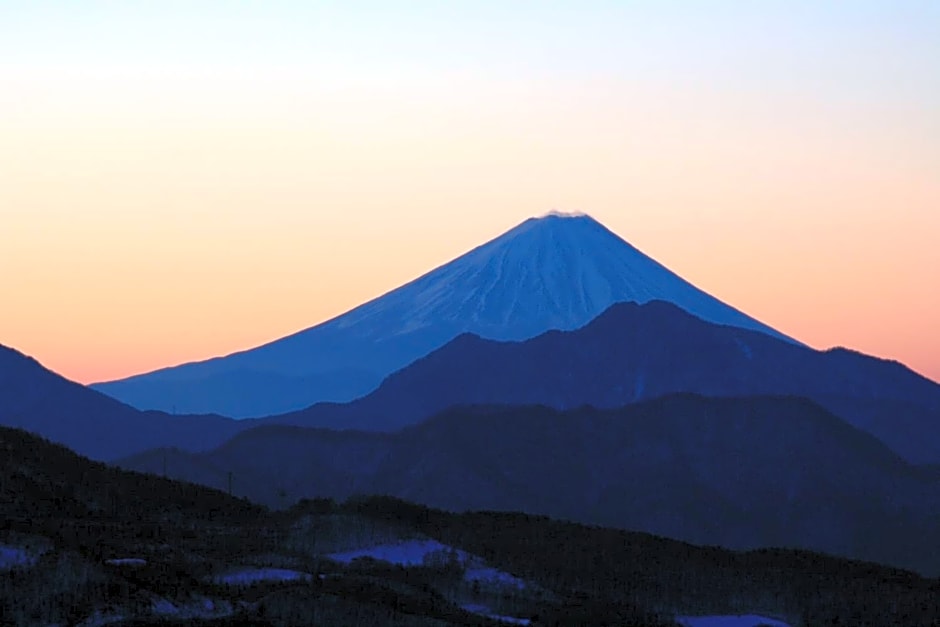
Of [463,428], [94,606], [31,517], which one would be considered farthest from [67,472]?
[463,428]

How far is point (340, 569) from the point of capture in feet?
119

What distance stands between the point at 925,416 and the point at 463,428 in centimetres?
4838

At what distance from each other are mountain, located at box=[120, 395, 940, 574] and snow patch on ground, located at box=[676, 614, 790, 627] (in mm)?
63434

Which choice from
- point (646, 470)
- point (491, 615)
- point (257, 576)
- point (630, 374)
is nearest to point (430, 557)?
point (257, 576)

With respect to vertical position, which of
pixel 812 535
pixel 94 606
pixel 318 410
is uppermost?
pixel 318 410

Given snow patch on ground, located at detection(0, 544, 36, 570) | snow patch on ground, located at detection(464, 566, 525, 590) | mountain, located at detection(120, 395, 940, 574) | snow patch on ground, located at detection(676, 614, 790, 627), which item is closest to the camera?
snow patch on ground, located at detection(0, 544, 36, 570)

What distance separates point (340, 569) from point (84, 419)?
118 m

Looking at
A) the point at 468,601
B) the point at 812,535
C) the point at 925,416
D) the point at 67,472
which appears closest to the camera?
the point at 468,601

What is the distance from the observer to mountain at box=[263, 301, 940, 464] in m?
152

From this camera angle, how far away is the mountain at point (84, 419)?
146125 millimetres

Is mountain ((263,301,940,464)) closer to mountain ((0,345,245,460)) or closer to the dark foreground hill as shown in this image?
mountain ((0,345,245,460))

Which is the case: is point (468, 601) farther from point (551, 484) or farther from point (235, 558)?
point (551, 484)

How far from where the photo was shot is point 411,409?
157 meters

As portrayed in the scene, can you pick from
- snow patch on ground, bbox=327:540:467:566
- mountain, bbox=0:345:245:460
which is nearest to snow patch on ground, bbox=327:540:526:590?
snow patch on ground, bbox=327:540:467:566
